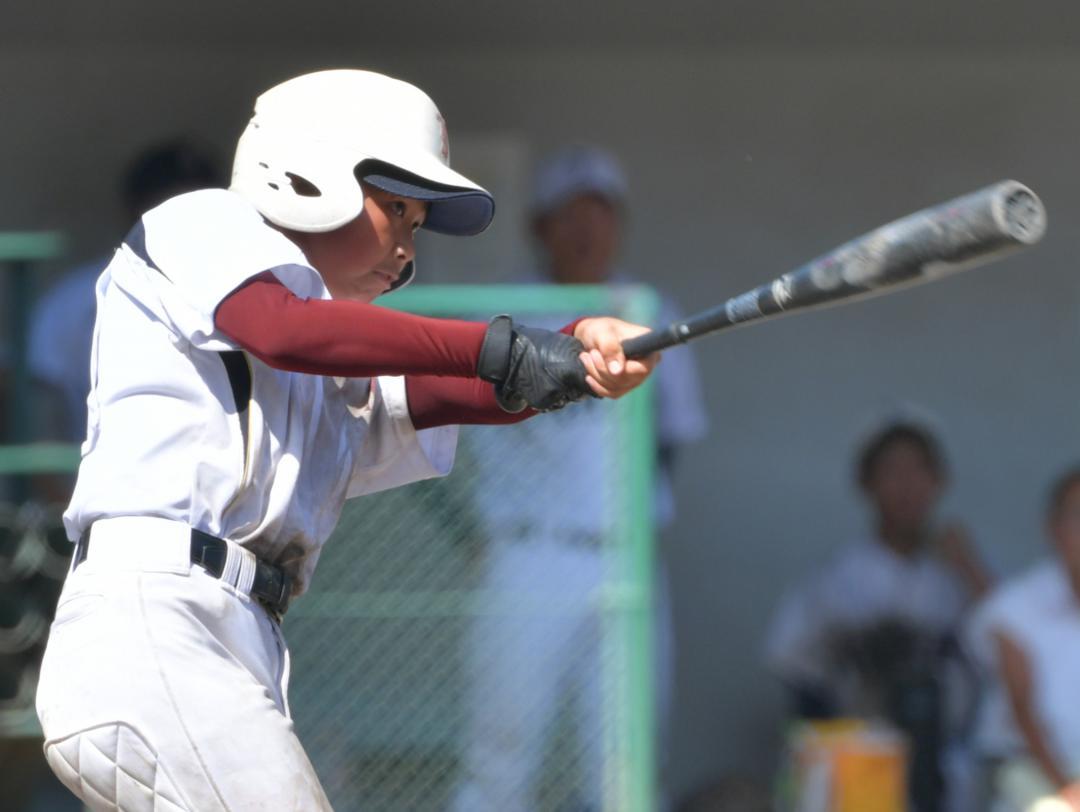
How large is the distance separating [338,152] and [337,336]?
0.37 m

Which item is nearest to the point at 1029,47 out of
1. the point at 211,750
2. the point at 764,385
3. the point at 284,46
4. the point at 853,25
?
the point at 853,25

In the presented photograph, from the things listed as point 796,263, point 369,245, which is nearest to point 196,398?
point 369,245

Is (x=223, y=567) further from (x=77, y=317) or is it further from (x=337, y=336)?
(x=77, y=317)

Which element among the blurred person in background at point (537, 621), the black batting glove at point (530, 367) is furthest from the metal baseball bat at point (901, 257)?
the blurred person in background at point (537, 621)

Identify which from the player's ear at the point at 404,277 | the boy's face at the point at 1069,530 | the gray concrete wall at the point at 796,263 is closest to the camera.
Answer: the player's ear at the point at 404,277

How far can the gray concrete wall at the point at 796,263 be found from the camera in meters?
6.30

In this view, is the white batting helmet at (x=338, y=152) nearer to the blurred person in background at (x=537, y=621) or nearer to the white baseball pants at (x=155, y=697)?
the white baseball pants at (x=155, y=697)

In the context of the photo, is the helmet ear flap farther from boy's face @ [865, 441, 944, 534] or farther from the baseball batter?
boy's face @ [865, 441, 944, 534]

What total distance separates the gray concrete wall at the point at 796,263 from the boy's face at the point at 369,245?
3232 millimetres

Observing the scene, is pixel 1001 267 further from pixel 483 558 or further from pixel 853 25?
pixel 483 558

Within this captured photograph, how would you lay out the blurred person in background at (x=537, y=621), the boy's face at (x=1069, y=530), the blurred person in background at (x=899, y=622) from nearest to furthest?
the blurred person in background at (x=537, y=621) < the boy's face at (x=1069, y=530) < the blurred person in background at (x=899, y=622)

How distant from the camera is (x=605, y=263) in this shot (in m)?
5.62

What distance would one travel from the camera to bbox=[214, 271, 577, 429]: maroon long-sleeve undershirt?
8.73 ft

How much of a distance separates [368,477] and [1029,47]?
12.6 ft
